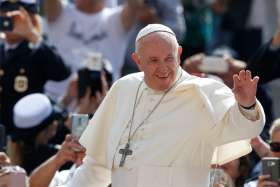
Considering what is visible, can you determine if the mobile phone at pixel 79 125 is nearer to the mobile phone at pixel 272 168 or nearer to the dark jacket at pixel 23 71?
the mobile phone at pixel 272 168

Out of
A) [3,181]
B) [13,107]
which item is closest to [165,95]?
[3,181]

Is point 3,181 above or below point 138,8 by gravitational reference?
below

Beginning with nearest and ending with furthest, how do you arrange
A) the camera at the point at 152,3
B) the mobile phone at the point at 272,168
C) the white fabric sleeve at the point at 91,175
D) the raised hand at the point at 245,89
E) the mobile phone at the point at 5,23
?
the raised hand at the point at 245,89 < the mobile phone at the point at 272,168 < the white fabric sleeve at the point at 91,175 < the mobile phone at the point at 5,23 < the camera at the point at 152,3

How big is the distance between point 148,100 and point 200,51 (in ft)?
18.0

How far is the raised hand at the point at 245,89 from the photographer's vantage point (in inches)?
252

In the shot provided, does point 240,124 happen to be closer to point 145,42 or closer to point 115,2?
point 145,42

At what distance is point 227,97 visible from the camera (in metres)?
6.74

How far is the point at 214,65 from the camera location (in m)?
10.2

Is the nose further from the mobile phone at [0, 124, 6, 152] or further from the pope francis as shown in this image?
the mobile phone at [0, 124, 6, 152]

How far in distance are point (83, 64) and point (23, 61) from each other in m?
0.47

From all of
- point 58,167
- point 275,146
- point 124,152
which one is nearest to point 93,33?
point 58,167

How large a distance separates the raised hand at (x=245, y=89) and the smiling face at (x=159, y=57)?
1.40ft

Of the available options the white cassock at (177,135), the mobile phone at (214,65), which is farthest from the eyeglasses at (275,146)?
the mobile phone at (214,65)

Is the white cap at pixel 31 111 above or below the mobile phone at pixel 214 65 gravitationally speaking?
below
